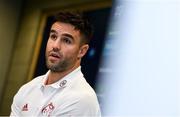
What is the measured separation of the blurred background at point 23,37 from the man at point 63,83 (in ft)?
7.36

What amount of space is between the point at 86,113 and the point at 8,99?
10.5 ft

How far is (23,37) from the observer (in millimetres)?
4789

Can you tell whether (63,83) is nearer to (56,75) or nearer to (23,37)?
(56,75)

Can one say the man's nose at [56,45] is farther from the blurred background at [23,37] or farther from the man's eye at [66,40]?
the blurred background at [23,37]

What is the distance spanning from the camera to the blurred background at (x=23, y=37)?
176 inches

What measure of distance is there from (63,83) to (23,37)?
317cm

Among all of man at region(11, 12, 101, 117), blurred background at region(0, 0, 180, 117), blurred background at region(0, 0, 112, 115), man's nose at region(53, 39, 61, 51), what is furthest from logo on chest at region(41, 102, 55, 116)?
blurred background at region(0, 0, 112, 115)

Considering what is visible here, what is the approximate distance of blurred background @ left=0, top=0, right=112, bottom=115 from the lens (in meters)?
4.47

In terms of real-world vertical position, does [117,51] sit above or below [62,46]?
above

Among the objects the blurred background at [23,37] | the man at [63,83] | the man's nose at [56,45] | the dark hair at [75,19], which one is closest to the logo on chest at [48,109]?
the man at [63,83]

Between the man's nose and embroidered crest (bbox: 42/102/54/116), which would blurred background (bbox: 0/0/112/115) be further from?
embroidered crest (bbox: 42/102/54/116)

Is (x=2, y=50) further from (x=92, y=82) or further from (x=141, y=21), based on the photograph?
(x=141, y=21)

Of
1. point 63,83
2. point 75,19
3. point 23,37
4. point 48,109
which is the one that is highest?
point 23,37

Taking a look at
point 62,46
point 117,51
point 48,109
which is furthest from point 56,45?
point 117,51
